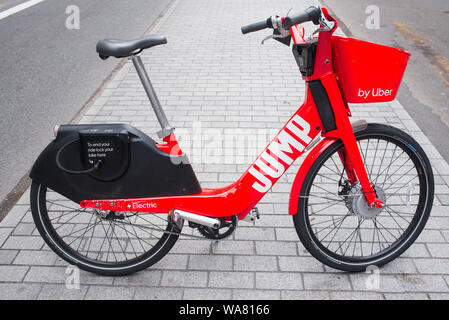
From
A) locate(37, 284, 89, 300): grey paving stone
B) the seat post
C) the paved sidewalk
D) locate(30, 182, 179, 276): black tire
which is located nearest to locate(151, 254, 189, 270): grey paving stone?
the paved sidewalk

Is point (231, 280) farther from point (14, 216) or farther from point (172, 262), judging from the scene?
point (14, 216)

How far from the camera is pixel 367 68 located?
7.26 feet

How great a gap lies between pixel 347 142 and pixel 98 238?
200 cm

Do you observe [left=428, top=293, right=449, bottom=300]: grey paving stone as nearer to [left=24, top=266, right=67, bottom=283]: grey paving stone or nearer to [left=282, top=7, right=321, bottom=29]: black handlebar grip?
[left=282, top=7, right=321, bottom=29]: black handlebar grip

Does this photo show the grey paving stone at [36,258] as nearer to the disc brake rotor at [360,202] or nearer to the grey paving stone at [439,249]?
the disc brake rotor at [360,202]

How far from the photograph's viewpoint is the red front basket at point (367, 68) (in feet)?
7.14

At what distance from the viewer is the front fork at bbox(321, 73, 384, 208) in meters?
2.32

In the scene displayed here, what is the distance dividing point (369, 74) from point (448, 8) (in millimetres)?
11451

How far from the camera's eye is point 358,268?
2.79 metres

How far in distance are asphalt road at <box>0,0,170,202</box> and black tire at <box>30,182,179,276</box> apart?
3.15 feet

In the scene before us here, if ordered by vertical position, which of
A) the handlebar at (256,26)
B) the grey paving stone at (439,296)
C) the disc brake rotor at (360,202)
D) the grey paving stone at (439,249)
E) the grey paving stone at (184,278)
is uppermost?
the handlebar at (256,26)

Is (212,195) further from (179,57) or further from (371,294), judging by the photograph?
(179,57)

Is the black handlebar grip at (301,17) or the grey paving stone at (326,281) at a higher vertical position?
the black handlebar grip at (301,17)

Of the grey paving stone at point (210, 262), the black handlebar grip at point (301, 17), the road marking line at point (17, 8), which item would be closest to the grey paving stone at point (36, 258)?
the grey paving stone at point (210, 262)
